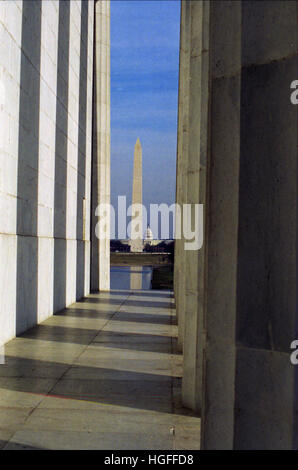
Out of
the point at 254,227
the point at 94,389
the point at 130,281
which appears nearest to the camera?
the point at 254,227

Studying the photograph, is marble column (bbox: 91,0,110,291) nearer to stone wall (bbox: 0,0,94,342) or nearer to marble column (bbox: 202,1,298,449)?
stone wall (bbox: 0,0,94,342)

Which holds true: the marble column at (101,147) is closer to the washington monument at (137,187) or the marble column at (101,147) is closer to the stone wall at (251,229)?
the stone wall at (251,229)

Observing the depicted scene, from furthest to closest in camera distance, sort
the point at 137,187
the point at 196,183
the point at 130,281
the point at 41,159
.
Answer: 1. the point at 137,187
2. the point at 130,281
3. the point at 41,159
4. the point at 196,183

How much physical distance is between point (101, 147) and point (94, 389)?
21.6 metres

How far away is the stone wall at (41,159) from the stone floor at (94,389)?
6.00 ft

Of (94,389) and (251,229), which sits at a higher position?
(251,229)

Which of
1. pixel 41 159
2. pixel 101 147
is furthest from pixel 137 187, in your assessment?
pixel 41 159

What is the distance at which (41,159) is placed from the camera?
17.2 metres

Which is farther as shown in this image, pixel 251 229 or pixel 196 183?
pixel 196 183

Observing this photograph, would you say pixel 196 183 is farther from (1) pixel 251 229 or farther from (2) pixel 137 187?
(2) pixel 137 187

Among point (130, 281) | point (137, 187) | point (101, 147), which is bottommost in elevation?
point (130, 281)

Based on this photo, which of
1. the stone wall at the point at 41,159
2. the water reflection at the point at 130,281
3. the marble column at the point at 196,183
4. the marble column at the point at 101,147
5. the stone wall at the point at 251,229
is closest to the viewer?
the stone wall at the point at 251,229

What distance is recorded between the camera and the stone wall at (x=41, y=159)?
13688 millimetres

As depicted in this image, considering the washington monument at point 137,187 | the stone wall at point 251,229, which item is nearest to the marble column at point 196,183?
the stone wall at point 251,229
